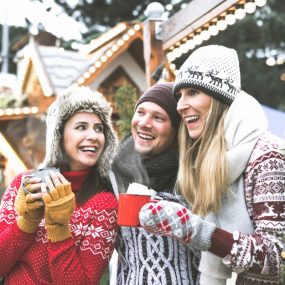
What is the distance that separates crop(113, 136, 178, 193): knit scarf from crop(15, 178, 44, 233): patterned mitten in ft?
1.53

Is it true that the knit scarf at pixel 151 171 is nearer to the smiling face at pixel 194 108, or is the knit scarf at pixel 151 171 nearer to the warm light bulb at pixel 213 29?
the smiling face at pixel 194 108

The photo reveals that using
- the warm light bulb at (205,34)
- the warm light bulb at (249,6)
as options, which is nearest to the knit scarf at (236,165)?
the warm light bulb at (249,6)

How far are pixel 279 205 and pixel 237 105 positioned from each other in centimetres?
49

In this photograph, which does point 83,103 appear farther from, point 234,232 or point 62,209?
point 234,232

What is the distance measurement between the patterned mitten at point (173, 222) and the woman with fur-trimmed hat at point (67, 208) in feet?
1.61

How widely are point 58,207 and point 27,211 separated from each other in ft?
0.65

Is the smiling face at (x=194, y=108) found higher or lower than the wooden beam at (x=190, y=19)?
lower

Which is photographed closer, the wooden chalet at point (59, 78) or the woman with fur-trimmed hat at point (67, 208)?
the woman with fur-trimmed hat at point (67, 208)

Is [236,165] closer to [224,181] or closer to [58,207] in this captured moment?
[224,181]

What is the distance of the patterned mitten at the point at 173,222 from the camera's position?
212cm

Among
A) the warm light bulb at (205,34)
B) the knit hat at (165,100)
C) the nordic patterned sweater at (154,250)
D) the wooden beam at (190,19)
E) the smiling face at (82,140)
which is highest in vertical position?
the wooden beam at (190,19)

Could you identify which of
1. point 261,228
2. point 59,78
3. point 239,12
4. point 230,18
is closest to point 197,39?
point 230,18

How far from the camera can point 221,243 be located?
2.18m

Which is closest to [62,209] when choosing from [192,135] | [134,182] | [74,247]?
[74,247]
